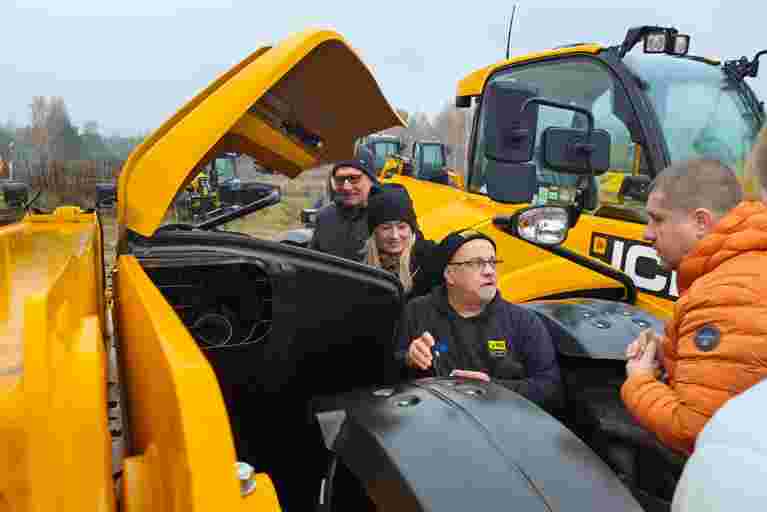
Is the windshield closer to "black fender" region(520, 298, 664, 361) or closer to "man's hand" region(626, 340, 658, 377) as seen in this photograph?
"black fender" region(520, 298, 664, 361)

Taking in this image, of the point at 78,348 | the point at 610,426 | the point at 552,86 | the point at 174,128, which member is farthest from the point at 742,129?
the point at 78,348

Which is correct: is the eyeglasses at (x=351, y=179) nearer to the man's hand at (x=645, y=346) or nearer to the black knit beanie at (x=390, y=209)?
the black knit beanie at (x=390, y=209)

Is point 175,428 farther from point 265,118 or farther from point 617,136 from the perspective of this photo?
point 617,136

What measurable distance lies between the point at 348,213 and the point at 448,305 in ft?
6.68

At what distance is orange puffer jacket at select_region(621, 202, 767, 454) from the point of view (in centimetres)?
135

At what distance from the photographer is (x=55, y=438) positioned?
0.83 m

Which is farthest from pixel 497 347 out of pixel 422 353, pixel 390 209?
pixel 390 209

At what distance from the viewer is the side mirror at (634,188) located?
10.3ft

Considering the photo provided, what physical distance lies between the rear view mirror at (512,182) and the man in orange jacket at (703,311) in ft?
4.63

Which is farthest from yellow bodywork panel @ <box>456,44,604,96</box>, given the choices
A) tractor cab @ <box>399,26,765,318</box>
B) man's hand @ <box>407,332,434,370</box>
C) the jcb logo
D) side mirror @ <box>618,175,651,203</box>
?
man's hand @ <box>407,332,434,370</box>

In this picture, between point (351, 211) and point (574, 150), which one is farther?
point (351, 211)

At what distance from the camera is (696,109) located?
3.22 m

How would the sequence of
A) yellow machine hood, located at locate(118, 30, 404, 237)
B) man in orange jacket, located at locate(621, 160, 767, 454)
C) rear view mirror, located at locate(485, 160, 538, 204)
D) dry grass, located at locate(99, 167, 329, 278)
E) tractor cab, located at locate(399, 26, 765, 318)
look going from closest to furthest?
man in orange jacket, located at locate(621, 160, 767, 454) < yellow machine hood, located at locate(118, 30, 404, 237) < tractor cab, located at locate(399, 26, 765, 318) < rear view mirror, located at locate(485, 160, 538, 204) < dry grass, located at locate(99, 167, 329, 278)

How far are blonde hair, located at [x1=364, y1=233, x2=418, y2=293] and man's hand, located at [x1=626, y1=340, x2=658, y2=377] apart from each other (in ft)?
5.08
